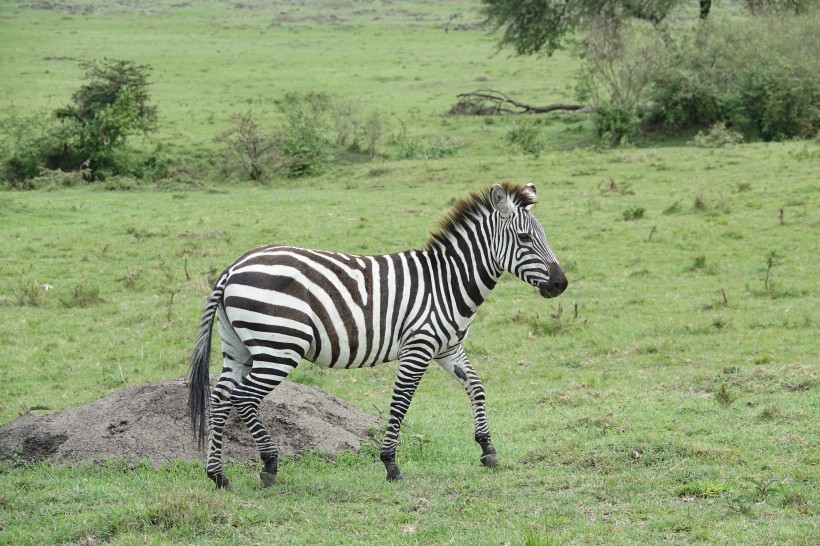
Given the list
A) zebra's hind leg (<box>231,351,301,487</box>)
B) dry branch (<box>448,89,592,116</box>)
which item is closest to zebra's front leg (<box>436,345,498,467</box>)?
zebra's hind leg (<box>231,351,301,487</box>)

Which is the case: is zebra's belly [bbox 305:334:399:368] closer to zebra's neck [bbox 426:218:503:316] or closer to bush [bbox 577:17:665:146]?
zebra's neck [bbox 426:218:503:316]

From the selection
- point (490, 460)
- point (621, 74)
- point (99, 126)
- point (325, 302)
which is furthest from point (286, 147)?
point (325, 302)

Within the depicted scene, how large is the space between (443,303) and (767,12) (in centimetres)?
3658

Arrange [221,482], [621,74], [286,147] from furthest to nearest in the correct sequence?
[621,74] → [286,147] → [221,482]

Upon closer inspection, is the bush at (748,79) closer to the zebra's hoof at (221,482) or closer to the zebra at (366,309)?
the zebra at (366,309)

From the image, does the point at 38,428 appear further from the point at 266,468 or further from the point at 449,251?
the point at 449,251

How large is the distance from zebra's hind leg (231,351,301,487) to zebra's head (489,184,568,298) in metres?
2.18

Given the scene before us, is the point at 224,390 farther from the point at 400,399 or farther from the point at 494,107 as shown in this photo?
the point at 494,107

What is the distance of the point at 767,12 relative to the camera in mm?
40000

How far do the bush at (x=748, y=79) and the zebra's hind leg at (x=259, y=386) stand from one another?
95.3ft

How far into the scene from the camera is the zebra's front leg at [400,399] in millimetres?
8367

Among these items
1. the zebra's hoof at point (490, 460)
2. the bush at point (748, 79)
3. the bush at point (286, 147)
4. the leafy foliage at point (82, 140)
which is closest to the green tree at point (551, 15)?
the bush at point (748, 79)

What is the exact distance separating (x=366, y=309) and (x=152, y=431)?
2.74 m

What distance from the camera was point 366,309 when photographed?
8.35m
